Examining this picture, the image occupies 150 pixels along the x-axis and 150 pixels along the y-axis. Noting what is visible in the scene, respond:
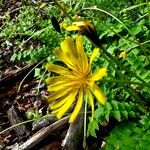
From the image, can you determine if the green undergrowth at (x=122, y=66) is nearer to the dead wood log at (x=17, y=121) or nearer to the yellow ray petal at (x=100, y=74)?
the yellow ray petal at (x=100, y=74)

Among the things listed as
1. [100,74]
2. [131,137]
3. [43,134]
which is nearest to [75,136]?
[43,134]

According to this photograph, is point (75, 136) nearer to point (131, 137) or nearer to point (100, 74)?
point (131, 137)

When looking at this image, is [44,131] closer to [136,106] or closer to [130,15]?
[136,106]

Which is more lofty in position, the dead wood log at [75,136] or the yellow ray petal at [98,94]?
the yellow ray petal at [98,94]

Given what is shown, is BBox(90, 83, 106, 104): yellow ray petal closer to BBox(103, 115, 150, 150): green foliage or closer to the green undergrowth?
the green undergrowth

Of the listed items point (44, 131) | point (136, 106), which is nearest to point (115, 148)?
point (136, 106)

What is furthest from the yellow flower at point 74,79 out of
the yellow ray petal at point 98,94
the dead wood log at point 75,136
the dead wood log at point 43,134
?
the dead wood log at point 43,134

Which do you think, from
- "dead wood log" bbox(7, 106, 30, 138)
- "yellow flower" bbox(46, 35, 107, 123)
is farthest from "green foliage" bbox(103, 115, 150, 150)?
"dead wood log" bbox(7, 106, 30, 138)

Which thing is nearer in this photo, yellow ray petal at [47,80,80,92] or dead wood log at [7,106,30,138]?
yellow ray petal at [47,80,80,92]
